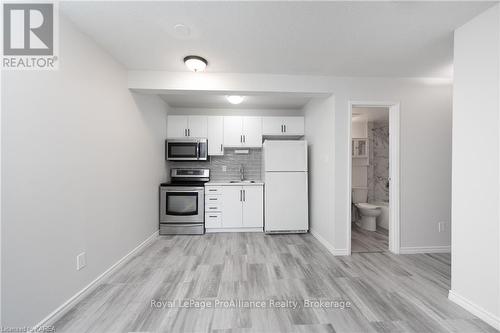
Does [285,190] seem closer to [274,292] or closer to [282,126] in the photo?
[282,126]

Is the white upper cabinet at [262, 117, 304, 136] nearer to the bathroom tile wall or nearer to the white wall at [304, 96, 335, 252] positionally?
the white wall at [304, 96, 335, 252]

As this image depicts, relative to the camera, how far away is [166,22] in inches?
67.1

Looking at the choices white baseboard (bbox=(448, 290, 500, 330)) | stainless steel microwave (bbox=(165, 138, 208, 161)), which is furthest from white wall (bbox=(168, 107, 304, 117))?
white baseboard (bbox=(448, 290, 500, 330))

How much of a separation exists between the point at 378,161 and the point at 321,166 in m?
2.44

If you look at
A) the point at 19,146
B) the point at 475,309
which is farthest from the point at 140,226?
the point at 475,309

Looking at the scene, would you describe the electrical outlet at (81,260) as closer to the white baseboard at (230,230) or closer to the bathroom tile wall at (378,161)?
the white baseboard at (230,230)

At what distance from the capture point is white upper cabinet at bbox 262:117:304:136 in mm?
4125

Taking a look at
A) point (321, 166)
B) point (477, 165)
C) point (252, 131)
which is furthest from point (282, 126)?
point (477, 165)

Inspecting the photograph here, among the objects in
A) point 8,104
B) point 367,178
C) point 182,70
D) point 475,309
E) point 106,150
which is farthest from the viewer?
point 367,178

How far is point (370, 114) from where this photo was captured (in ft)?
13.9

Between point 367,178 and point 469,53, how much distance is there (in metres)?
3.45

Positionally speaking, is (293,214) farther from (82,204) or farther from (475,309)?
(82,204)

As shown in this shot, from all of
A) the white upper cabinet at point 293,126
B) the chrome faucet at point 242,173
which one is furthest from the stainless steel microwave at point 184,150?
the white upper cabinet at point 293,126

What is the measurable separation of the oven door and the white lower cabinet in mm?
143
